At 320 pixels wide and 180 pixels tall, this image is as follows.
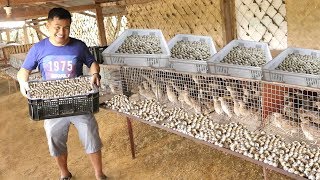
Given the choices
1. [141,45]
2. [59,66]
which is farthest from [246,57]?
[59,66]

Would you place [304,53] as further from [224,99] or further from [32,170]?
[32,170]

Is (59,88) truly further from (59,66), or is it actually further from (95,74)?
(95,74)

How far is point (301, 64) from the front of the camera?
8.63 ft

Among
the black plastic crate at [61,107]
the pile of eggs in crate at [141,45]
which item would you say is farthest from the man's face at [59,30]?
the pile of eggs in crate at [141,45]

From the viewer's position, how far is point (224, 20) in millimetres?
5238

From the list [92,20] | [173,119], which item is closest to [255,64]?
[173,119]

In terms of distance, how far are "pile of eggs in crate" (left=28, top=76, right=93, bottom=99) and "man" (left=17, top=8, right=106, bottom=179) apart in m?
0.08

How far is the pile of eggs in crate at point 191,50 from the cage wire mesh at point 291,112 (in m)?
0.99

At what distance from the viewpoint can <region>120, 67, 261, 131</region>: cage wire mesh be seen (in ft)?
8.70

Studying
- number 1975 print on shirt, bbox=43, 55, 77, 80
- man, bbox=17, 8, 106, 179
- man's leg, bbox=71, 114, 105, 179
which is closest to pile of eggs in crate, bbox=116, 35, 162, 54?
man, bbox=17, 8, 106, 179

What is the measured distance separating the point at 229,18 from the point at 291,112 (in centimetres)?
318

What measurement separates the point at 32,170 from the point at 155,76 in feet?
6.27

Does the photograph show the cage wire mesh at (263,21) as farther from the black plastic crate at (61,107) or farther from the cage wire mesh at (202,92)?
the black plastic crate at (61,107)

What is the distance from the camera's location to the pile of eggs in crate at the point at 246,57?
2.91 meters
